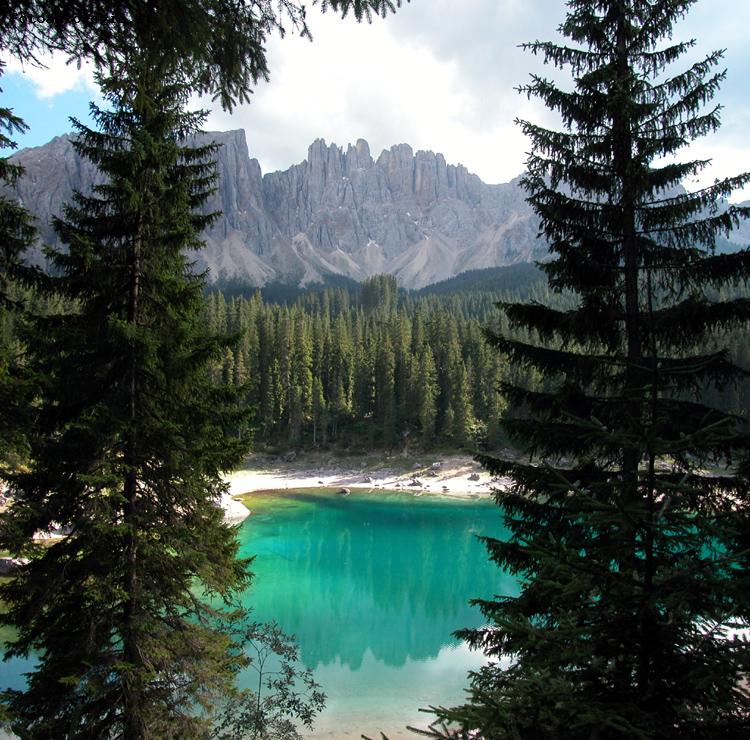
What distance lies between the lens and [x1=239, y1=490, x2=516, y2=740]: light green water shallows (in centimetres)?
1689

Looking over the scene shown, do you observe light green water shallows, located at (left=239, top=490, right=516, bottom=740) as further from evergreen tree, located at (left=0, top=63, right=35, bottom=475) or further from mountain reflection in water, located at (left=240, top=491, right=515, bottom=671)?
evergreen tree, located at (left=0, top=63, right=35, bottom=475)

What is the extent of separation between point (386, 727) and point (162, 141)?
52.2 ft

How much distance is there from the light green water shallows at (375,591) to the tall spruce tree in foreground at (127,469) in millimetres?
9207

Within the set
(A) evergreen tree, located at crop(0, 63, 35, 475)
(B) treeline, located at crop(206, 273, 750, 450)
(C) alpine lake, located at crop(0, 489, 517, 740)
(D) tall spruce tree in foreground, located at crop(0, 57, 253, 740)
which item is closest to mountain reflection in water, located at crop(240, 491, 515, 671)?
(C) alpine lake, located at crop(0, 489, 517, 740)

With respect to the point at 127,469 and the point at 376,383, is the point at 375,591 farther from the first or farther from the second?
the point at 376,383

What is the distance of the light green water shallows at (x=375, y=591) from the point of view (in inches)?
665

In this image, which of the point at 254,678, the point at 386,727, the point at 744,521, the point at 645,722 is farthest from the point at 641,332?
the point at 254,678

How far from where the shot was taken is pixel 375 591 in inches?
1062

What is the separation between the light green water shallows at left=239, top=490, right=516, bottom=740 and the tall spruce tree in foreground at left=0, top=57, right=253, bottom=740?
30.2 feet

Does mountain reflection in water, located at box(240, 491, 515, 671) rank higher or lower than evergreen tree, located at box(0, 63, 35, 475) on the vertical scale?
lower

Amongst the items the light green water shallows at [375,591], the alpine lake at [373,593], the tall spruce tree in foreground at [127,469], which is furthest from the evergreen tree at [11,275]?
the light green water shallows at [375,591]

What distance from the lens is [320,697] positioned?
8305 mm

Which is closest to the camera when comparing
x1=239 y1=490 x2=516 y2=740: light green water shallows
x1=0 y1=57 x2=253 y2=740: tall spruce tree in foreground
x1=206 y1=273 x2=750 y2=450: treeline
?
x1=0 y1=57 x2=253 y2=740: tall spruce tree in foreground

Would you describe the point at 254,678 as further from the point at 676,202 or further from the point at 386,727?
the point at 676,202
